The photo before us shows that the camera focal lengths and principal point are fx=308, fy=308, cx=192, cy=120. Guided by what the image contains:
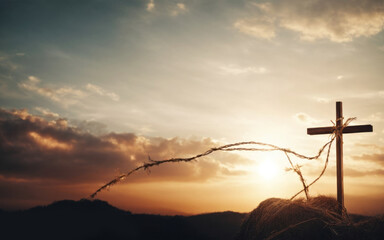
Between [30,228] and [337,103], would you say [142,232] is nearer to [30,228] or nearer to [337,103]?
[30,228]

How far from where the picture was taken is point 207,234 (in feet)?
117

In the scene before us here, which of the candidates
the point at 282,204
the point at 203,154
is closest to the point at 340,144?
the point at 282,204

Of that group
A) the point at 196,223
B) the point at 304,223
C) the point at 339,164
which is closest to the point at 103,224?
the point at 196,223

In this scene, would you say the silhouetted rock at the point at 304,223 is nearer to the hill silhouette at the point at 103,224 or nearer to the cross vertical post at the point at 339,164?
the cross vertical post at the point at 339,164

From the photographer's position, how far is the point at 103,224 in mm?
48438

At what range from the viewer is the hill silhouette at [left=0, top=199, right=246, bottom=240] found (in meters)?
36.6

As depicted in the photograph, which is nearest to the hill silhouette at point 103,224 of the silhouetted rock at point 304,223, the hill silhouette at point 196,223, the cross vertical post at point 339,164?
the hill silhouette at point 196,223

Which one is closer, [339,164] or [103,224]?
[339,164]

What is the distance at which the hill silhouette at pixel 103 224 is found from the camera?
36594 mm

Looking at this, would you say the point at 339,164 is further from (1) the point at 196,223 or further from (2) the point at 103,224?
(2) the point at 103,224

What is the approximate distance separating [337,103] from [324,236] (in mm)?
4499

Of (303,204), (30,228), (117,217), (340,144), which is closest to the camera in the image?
(303,204)

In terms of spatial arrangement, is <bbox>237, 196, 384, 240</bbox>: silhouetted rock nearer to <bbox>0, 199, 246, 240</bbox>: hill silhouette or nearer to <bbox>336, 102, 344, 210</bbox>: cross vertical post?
<bbox>336, 102, 344, 210</bbox>: cross vertical post

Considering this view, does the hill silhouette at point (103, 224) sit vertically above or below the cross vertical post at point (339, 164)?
below
